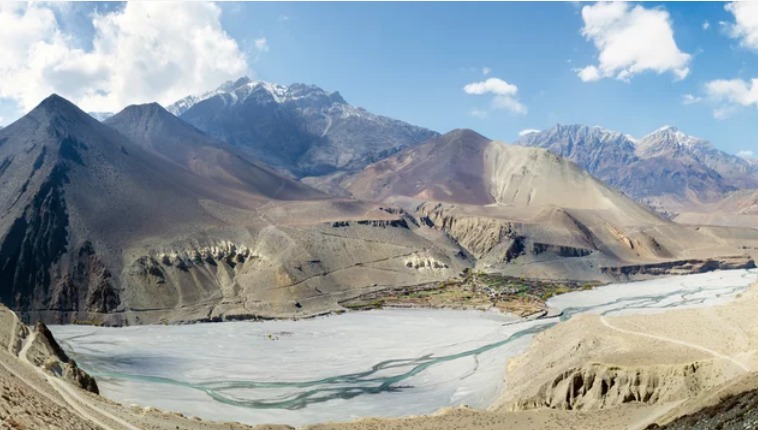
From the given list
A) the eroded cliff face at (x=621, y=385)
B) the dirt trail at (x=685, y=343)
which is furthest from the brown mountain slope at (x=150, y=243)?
the eroded cliff face at (x=621, y=385)

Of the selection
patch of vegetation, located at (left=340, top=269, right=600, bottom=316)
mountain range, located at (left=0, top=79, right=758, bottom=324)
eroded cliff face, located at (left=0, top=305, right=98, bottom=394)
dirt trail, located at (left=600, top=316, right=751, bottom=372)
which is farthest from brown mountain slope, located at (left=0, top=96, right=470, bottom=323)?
dirt trail, located at (left=600, top=316, right=751, bottom=372)

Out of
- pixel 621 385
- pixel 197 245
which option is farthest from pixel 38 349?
pixel 197 245

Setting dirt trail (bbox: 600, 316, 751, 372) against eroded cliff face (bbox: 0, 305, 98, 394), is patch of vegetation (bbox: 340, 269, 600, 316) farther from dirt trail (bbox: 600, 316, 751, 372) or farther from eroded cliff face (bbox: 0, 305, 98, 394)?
eroded cliff face (bbox: 0, 305, 98, 394)

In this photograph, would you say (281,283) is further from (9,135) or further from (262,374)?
(9,135)

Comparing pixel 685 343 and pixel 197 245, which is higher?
pixel 197 245

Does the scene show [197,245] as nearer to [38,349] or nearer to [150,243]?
[150,243]

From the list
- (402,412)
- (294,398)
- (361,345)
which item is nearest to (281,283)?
(361,345)

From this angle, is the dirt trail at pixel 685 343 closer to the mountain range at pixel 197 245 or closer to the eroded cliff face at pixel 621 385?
the eroded cliff face at pixel 621 385

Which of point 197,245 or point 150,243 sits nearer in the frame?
point 150,243
